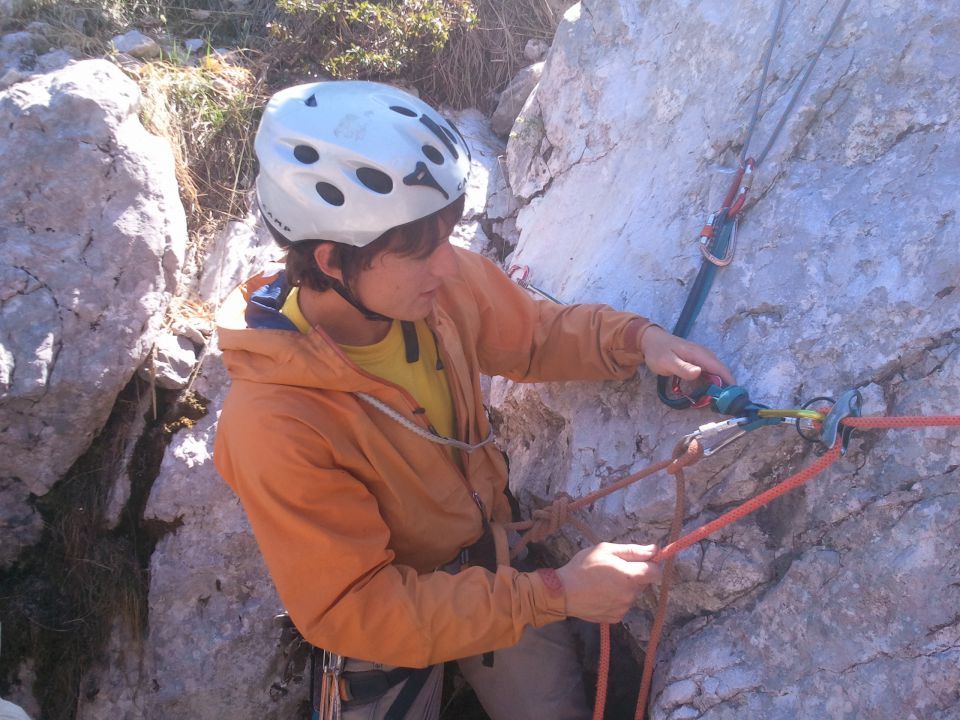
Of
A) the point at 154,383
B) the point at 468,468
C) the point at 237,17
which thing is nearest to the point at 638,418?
the point at 468,468

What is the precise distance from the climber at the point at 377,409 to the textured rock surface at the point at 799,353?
26cm

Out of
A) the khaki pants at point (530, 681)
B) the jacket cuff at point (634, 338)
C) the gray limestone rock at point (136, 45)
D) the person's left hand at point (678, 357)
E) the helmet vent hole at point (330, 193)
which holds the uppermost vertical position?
the helmet vent hole at point (330, 193)

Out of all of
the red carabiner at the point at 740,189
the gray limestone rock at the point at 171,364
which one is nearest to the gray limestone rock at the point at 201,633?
the gray limestone rock at the point at 171,364

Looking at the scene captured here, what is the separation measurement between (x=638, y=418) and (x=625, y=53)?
1.59m

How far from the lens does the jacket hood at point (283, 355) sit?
203 cm

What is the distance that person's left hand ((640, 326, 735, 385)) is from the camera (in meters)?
2.19

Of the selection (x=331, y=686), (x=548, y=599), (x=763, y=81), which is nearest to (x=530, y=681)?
(x=331, y=686)

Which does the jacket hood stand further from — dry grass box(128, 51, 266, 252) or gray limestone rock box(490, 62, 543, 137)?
gray limestone rock box(490, 62, 543, 137)

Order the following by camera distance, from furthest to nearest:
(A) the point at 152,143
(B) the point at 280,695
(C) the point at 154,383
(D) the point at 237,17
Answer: (D) the point at 237,17, (A) the point at 152,143, (C) the point at 154,383, (B) the point at 280,695

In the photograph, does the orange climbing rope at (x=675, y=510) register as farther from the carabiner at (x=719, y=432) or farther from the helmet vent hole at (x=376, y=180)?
the helmet vent hole at (x=376, y=180)

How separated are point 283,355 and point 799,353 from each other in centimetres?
135

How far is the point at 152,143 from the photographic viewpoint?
3.95 m

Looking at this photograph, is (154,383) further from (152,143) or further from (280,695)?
(280,695)

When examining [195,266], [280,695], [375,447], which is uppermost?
[375,447]
